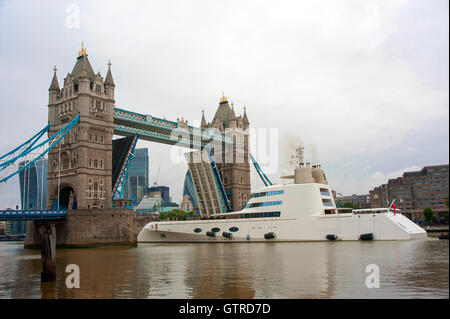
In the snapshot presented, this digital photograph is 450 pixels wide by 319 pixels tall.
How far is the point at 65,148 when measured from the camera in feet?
202

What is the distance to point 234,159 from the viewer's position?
85.8 m

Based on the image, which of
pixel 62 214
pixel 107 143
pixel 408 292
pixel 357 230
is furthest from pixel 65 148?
pixel 408 292

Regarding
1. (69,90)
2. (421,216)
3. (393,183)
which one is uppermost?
(69,90)

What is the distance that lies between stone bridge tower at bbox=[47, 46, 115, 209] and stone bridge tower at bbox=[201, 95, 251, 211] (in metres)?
29.1

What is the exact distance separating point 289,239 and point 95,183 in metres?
28.8

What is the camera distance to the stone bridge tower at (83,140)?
5888 cm

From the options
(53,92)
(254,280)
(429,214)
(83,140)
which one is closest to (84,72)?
(53,92)

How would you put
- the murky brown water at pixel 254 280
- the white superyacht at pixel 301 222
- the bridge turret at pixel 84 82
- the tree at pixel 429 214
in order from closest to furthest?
the murky brown water at pixel 254 280
the white superyacht at pixel 301 222
the bridge turret at pixel 84 82
the tree at pixel 429 214

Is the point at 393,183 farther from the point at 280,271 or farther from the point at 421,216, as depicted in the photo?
the point at 280,271

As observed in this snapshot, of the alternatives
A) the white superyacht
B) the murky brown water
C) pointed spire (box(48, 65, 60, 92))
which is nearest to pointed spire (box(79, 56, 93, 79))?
pointed spire (box(48, 65, 60, 92))

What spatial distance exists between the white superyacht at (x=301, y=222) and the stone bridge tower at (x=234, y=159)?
27873 millimetres

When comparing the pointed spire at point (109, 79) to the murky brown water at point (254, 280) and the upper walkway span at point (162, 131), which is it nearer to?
the upper walkway span at point (162, 131)

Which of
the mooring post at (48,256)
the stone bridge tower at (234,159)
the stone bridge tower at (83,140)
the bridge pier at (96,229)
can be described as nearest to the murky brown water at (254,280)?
the mooring post at (48,256)

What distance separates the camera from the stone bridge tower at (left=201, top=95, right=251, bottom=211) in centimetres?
8544
